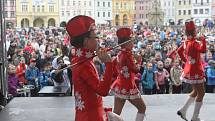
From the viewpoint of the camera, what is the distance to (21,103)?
33.9ft

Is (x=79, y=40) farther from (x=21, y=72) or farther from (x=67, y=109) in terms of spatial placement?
(x=21, y=72)

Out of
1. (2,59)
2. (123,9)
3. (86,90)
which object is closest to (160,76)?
(2,59)

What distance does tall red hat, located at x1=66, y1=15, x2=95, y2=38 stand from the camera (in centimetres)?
495

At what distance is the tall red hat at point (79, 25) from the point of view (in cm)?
495

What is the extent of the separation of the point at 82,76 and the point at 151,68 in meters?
7.86

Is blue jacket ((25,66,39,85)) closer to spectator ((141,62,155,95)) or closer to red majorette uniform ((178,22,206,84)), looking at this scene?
spectator ((141,62,155,95))

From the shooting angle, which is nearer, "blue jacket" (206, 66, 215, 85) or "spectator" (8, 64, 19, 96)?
"spectator" (8, 64, 19, 96)

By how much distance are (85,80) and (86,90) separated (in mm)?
155

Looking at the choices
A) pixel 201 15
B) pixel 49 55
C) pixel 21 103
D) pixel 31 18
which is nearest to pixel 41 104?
pixel 21 103

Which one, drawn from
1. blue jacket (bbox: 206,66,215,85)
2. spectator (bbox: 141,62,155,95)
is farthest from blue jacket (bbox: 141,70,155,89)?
blue jacket (bbox: 206,66,215,85)

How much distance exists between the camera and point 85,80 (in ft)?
16.1

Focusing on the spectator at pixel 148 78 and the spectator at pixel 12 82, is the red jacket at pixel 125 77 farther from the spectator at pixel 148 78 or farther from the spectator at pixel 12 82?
the spectator at pixel 148 78

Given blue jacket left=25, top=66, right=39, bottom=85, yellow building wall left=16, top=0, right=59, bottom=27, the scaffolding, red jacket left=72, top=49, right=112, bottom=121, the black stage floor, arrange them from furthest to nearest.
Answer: yellow building wall left=16, top=0, right=59, bottom=27, blue jacket left=25, top=66, right=39, bottom=85, the scaffolding, the black stage floor, red jacket left=72, top=49, right=112, bottom=121

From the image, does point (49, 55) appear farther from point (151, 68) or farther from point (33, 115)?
point (33, 115)
